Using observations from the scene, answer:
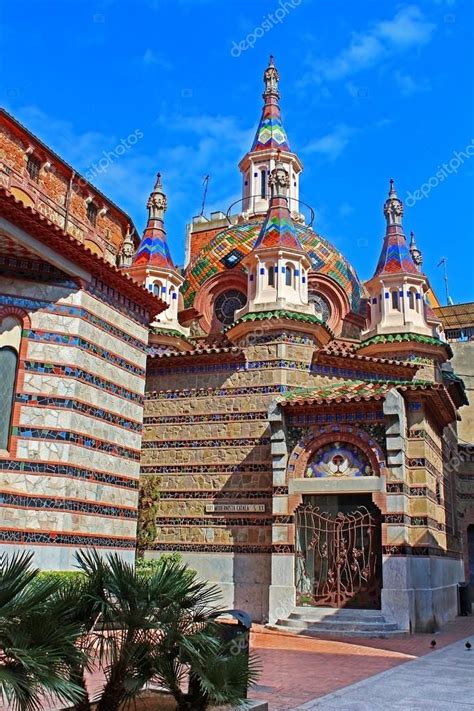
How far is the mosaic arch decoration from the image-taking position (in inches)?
611

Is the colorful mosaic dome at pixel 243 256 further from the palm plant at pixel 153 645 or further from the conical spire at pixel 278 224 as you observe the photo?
the palm plant at pixel 153 645

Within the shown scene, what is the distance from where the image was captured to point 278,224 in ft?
68.1

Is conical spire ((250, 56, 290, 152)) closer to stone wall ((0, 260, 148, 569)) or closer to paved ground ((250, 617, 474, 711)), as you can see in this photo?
stone wall ((0, 260, 148, 569))

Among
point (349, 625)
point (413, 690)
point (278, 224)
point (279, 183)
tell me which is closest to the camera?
point (413, 690)

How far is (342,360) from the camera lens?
1842 centimetres

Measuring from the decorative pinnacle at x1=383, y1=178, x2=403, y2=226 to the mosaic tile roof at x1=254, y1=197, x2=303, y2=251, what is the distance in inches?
202

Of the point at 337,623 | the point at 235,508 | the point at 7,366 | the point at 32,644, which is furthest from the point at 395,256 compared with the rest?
the point at 32,644

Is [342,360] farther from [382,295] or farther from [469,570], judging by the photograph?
[469,570]

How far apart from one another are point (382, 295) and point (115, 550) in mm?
13356

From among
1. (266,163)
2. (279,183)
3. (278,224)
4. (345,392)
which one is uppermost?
(266,163)

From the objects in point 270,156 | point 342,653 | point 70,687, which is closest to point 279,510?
point 342,653

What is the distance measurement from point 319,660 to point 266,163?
2207cm

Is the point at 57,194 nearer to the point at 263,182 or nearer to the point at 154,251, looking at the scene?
the point at 154,251

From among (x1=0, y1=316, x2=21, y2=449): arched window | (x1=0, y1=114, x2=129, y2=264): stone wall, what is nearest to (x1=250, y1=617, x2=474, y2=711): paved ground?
(x1=0, y1=316, x2=21, y2=449): arched window
